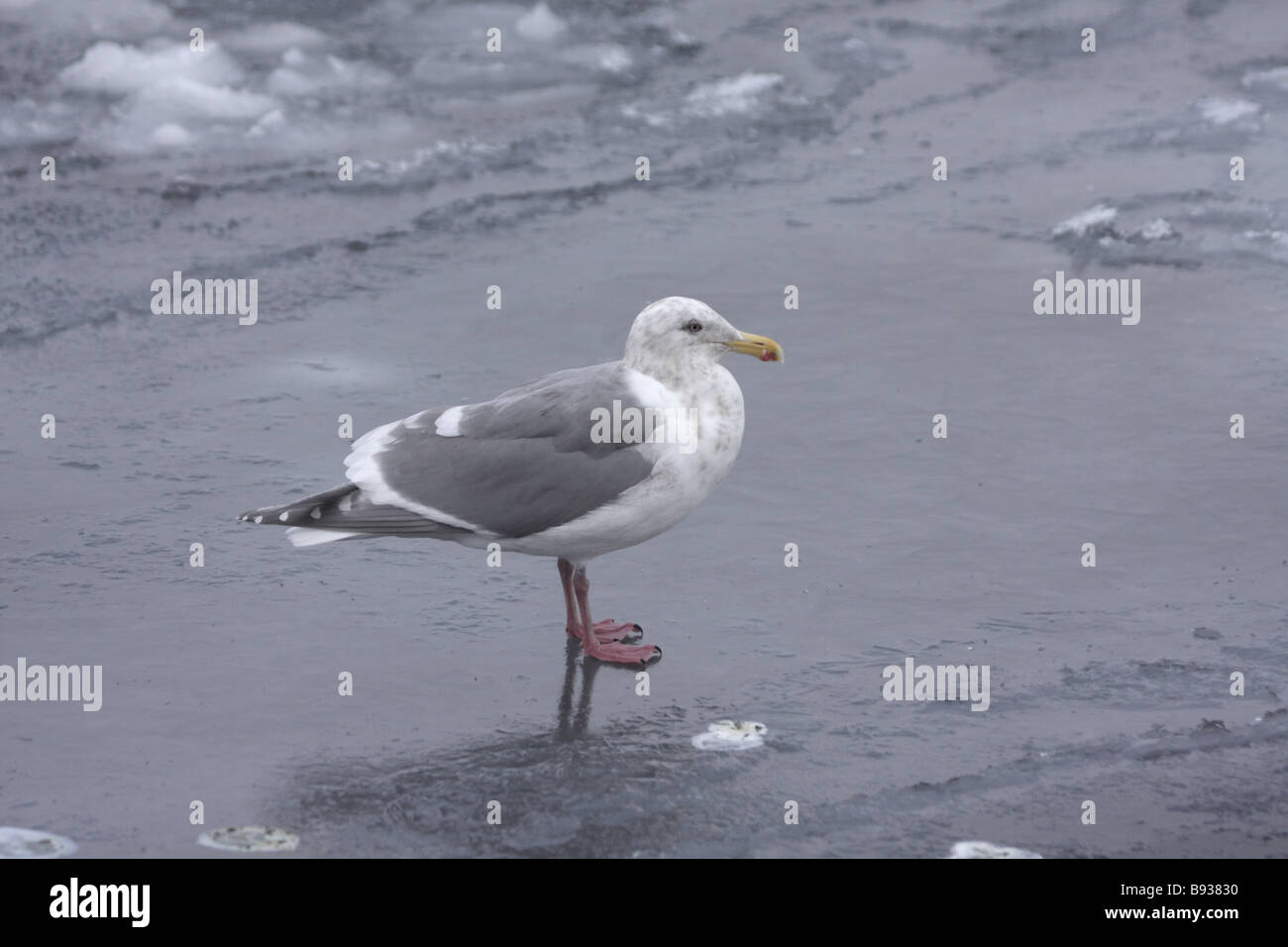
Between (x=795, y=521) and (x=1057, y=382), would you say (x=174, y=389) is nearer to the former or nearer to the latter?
(x=795, y=521)

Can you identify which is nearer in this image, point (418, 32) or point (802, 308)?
point (802, 308)

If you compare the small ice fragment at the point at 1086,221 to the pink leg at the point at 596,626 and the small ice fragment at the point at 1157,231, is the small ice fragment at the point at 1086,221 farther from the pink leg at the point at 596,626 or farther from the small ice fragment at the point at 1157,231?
the pink leg at the point at 596,626

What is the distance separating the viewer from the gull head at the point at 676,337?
6355 mm

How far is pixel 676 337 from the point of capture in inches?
251

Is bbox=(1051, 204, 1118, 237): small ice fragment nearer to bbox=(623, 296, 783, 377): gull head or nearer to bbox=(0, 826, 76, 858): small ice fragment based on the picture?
bbox=(623, 296, 783, 377): gull head

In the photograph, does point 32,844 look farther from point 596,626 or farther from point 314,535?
point 596,626

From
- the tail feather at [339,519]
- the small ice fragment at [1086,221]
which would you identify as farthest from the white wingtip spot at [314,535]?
the small ice fragment at [1086,221]

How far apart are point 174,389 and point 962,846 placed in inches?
210

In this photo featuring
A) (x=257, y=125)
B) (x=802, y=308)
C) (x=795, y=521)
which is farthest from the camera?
(x=257, y=125)

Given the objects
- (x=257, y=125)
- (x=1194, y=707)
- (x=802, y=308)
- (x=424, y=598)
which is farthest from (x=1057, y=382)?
(x=257, y=125)

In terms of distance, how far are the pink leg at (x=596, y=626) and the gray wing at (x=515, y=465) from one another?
38 cm

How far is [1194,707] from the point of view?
5.77m

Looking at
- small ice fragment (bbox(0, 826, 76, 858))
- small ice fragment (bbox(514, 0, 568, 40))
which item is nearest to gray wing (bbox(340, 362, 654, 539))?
small ice fragment (bbox(0, 826, 76, 858))
